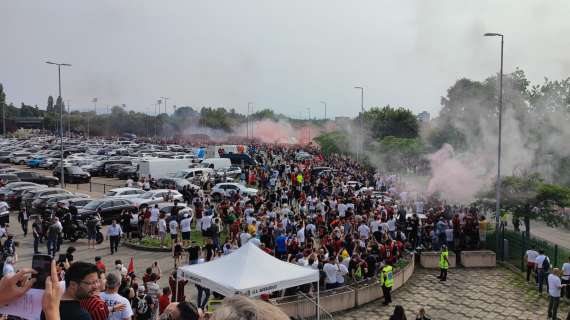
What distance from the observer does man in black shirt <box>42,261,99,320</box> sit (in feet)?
12.3

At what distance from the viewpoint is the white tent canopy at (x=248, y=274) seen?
40.5ft

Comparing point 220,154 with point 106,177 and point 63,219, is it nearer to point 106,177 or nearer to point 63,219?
point 106,177

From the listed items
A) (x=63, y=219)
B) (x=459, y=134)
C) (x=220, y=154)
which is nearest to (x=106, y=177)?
(x=220, y=154)

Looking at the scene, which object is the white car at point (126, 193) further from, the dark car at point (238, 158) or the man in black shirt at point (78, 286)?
the man in black shirt at point (78, 286)

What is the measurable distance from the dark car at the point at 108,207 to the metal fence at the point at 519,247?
15734 mm

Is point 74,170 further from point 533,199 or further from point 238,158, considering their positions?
point 533,199

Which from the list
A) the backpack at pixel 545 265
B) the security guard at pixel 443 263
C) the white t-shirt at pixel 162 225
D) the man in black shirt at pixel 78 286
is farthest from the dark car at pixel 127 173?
the man in black shirt at pixel 78 286

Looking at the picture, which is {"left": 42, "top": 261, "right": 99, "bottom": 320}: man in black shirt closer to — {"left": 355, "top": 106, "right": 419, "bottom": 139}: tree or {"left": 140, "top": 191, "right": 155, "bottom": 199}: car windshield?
{"left": 140, "top": 191, "right": 155, "bottom": 199}: car windshield

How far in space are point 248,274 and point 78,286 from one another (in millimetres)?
8788

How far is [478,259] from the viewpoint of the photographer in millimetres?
22500

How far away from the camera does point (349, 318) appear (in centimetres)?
1616

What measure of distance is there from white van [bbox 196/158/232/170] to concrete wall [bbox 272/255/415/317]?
101ft

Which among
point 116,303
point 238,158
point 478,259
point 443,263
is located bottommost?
point 478,259

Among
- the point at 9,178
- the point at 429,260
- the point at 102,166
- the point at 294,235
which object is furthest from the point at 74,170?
the point at 429,260
